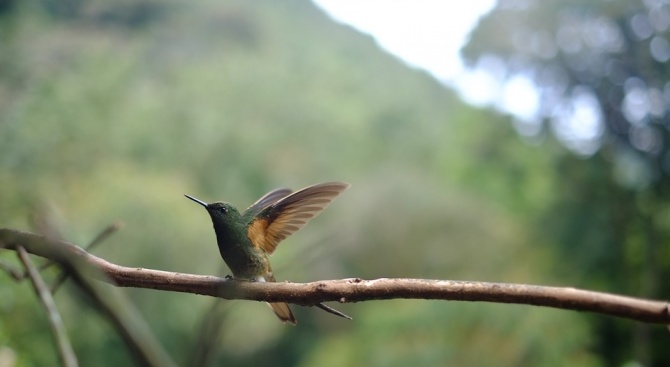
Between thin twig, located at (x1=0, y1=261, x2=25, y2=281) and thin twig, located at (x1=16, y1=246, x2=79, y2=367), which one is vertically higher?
thin twig, located at (x1=16, y1=246, x2=79, y2=367)

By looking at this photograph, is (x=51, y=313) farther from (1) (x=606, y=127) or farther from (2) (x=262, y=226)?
(1) (x=606, y=127)

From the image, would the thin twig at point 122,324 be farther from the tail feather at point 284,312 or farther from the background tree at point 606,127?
the background tree at point 606,127

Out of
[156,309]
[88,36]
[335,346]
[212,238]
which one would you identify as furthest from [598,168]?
[88,36]

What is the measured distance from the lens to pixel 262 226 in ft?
1.54

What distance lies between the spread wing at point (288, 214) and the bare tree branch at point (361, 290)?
120 mm

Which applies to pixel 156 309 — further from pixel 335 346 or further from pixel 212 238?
pixel 335 346

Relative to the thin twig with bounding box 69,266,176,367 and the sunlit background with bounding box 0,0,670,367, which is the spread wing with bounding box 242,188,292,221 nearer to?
the thin twig with bounding box 69,266,176,367

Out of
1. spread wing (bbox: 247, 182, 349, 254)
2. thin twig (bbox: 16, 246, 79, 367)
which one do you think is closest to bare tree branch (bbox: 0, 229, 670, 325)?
thin twig (bbox: 16, 246, 79, 367)

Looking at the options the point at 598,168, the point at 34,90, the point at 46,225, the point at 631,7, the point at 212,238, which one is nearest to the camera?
the point at 46,225

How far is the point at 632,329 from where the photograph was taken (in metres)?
2.74

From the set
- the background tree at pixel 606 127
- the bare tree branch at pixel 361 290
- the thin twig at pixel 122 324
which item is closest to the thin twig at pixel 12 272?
the bare tree branch at pixel 361 290

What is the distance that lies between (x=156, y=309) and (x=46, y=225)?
196 centimetres

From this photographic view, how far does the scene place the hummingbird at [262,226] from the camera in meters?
0.42

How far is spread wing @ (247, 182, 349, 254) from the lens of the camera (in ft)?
1.42
